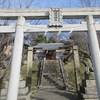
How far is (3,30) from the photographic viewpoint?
13.2 feet

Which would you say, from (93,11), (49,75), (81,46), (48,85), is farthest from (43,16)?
(81,46)

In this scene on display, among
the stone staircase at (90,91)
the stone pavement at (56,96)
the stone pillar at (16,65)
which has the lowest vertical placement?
the stone pavement at (56,96)

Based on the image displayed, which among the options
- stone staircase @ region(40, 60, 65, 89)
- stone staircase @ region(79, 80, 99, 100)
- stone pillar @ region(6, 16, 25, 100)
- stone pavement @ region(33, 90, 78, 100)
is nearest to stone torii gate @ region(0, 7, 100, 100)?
stone pillar @ region(6, 16, 25, 100)

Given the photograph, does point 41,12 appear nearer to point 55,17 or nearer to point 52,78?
point 55,17

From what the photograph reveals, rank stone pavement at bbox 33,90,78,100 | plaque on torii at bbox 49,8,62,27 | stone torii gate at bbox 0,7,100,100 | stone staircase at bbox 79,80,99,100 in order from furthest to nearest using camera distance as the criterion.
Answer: stone pavement at bbox 33,90,78,100, stone staircase at bbox 79,80,99,100, plaque on torii at bbox 49,8,62,27, stone torii gate at bbox 0,7,100,100

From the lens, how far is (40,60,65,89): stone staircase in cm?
908

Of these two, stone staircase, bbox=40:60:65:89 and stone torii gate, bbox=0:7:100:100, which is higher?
stone torii gate, bbox=0:7:100:100

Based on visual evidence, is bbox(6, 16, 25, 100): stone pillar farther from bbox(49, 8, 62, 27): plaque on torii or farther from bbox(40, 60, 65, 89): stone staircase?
bbox(40, 60, 65, 89): stone staircase

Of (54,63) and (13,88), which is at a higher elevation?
(54,63)

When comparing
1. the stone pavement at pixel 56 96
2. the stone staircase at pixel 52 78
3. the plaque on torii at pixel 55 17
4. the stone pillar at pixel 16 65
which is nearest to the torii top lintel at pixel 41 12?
the plaque on torii at pixel 55 17

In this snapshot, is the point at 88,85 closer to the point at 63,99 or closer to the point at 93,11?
the point at 63,99

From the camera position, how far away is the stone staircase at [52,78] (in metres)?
9.08

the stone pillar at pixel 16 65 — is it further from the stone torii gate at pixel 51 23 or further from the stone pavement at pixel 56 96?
the stone pavement at pixel 56 96

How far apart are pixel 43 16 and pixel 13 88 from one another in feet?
10.5
